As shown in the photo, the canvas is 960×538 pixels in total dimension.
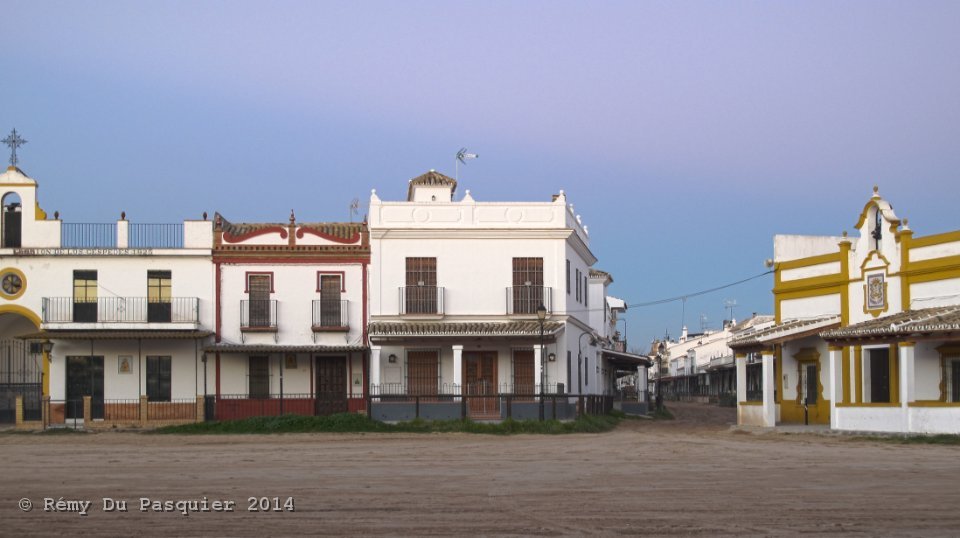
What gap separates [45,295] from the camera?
36.2 metres

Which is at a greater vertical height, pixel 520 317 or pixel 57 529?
pixel 520 317

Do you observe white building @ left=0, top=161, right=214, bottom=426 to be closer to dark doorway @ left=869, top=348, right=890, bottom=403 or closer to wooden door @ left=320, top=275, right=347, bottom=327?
wooden door @ left=320, top=275, right=347, bottom=327

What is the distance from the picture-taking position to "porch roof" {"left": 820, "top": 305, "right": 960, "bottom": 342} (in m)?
27.2

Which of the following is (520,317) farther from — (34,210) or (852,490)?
(852,490)

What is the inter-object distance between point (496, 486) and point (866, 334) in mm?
14776

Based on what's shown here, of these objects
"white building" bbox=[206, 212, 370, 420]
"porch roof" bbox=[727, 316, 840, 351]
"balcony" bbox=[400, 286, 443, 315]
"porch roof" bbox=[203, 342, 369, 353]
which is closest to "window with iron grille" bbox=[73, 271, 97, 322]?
"white building" bbox=[206, 212, 370, 420]

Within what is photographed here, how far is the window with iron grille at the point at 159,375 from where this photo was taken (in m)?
36.6

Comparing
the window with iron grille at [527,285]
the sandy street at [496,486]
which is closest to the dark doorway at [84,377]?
the sandy street at [496,486]

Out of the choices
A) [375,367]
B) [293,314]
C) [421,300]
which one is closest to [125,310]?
[293,314]

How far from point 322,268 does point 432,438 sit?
8.88 m

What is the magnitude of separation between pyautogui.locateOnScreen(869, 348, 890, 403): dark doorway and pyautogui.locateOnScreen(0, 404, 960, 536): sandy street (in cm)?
364

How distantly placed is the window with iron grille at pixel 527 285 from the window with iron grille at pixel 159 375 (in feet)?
38.0

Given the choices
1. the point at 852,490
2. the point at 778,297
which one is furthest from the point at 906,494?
the point at 778,297

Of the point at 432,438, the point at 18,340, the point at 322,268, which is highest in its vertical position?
the point at 322,268
